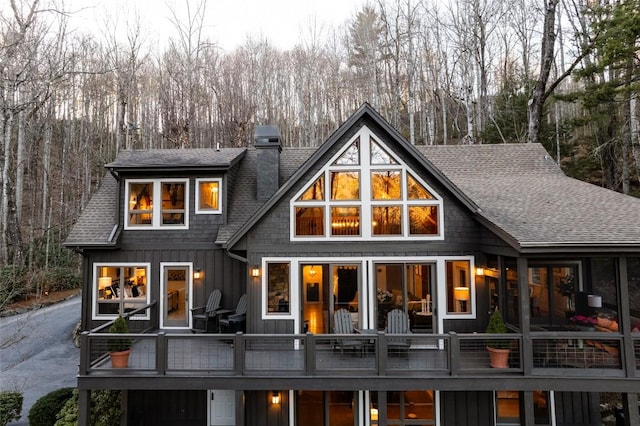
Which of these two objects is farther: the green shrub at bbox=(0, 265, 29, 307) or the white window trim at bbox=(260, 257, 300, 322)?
the white window trim at bbox=(260, 257, 300, 322)

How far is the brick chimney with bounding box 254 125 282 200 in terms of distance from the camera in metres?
11.3

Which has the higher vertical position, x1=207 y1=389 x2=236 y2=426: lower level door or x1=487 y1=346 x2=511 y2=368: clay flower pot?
x1=487 y1=346 x2=511 y2=368: clay flower pot

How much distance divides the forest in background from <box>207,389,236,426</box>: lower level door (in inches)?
482

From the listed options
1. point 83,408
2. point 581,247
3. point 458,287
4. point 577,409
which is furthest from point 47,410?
point 577,409

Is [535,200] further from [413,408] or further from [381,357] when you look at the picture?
[413,408]

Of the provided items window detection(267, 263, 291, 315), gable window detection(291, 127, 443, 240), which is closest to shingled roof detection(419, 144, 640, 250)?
gable window detection(291, 127, 443, 240)

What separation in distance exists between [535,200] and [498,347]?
391 cm

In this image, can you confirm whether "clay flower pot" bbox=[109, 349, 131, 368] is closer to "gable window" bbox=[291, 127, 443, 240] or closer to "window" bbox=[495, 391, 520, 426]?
"gable window" bbox=[291, 127, 443, 240]

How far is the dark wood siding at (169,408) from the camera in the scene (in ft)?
30.9

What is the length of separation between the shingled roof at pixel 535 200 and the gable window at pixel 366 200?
61.6 inches

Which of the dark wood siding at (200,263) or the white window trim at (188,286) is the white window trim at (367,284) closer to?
the dark wood siding at (200,263)

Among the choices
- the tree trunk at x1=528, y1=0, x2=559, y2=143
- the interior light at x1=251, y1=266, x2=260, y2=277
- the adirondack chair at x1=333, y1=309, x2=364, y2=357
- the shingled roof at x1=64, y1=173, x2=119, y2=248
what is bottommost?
the adirondack chair at x1=333, y1=309, x2=364, y2=357

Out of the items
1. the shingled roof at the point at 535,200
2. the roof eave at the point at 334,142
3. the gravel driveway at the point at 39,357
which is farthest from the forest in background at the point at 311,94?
the roof eave at the point at 334,142

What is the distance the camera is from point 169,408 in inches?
373
